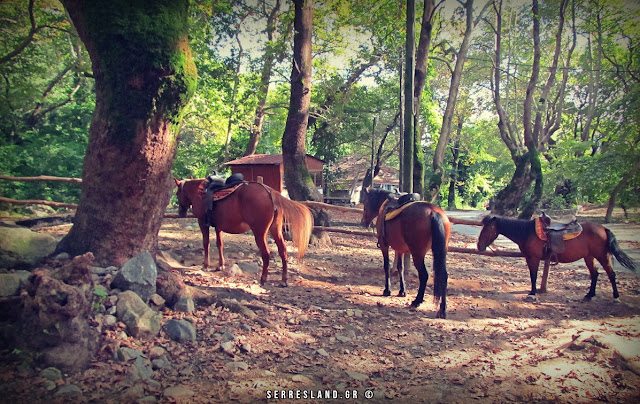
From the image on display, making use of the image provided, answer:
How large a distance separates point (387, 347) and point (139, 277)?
3.01 metres

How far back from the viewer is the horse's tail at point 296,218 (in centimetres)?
611

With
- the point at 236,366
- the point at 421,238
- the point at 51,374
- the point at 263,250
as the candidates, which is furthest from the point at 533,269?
the point at 51,374

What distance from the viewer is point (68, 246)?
14.4 ft

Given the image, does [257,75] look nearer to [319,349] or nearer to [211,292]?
[211,292]

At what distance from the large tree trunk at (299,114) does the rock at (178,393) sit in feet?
22.8

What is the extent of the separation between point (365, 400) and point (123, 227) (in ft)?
11.1

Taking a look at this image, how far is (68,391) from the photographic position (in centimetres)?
266

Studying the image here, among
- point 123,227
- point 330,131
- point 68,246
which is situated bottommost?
point 68,246

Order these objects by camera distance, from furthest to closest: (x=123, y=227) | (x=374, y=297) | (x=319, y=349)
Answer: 1. (x=374, y=297)
2. (x=123, y=227)
3. (x=319, y=349)

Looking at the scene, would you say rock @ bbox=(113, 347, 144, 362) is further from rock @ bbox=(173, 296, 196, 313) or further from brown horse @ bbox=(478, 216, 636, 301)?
brown horse @ bbox=(478, 216, 636, 301)

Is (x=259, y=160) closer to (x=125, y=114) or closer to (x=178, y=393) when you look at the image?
(x=125, y=114)

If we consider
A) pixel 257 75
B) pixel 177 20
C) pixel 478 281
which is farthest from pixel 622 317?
pixel 257 75

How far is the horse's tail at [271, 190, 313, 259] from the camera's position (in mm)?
6113

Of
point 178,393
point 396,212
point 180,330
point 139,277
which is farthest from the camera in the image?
point 396,212
